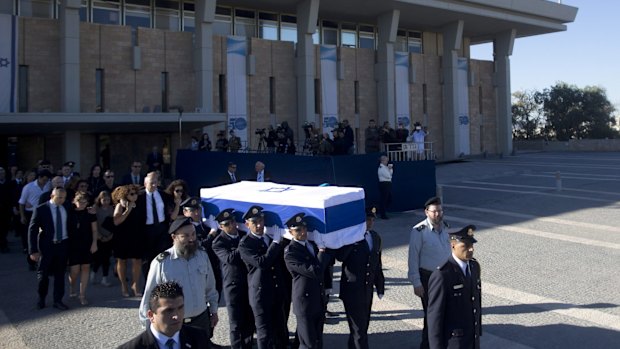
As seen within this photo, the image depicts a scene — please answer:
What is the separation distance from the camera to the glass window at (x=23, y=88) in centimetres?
2305

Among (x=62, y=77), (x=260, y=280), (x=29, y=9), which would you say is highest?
(x=29, y=9)

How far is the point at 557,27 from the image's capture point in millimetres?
38938

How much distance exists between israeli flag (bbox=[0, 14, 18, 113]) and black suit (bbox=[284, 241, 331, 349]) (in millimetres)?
20705

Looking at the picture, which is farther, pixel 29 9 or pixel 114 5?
pixel 114 5

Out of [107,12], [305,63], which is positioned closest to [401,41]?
[305,63]

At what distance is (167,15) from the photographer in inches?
1071

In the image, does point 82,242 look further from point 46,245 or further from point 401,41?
point 401,41

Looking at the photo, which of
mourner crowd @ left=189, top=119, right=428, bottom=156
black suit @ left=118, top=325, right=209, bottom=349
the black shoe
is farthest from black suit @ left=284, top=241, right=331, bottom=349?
mourner crowd @ left=189, top=119, right=428, bottom=156

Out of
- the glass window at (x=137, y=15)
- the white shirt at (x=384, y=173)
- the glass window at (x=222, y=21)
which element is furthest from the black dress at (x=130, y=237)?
the glass window at (x=222, y=21)

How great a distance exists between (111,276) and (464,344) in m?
7.44

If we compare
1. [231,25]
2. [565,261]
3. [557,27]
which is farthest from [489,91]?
[565,261]

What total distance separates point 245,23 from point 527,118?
135 feet

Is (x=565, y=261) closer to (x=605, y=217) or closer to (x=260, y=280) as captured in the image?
(x=605, y=217)

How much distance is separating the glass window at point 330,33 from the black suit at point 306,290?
27984mm
